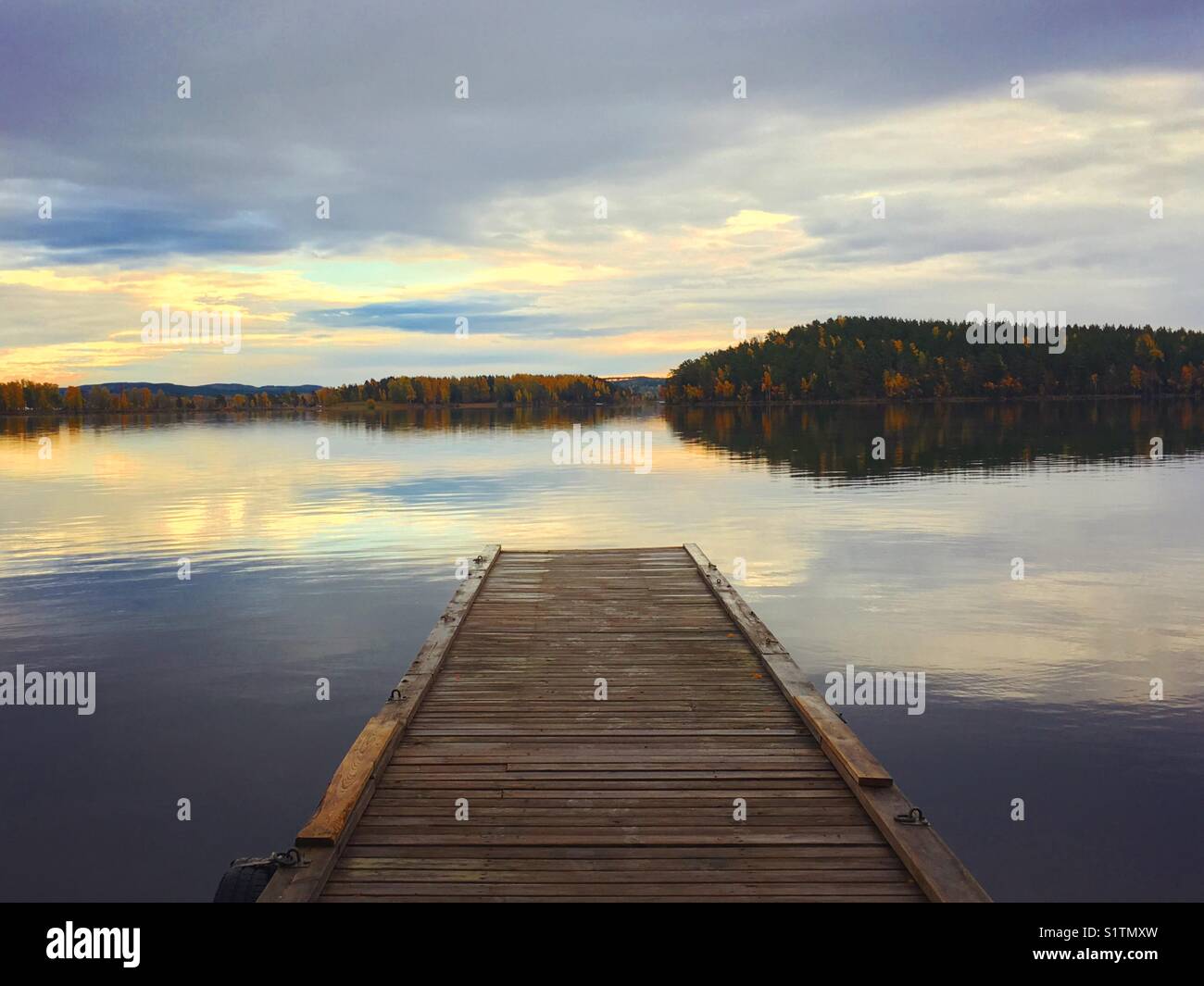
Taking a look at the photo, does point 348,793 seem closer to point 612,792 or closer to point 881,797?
point 612,792

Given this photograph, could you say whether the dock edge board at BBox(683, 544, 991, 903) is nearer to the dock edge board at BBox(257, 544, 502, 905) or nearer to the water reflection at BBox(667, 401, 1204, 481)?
the dock edge board at BBox(257, 544, 502, 905)

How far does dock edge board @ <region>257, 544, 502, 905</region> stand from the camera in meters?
7.61

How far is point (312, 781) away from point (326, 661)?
547 centimetres

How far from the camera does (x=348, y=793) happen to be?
29.1 ft

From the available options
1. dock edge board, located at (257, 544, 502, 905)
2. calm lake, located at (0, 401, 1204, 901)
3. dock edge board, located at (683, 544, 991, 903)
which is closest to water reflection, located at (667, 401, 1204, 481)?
calm lake, located at (0, 401, 1204, 901)

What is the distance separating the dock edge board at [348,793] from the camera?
25.0 feet

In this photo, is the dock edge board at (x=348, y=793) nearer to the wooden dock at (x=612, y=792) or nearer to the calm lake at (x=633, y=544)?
the wooden dock at (x=612, y=792)

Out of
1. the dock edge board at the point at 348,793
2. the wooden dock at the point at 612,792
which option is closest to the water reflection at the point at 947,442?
the wooden dock at the point at 612,792

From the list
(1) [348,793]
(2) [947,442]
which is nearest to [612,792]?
(1) [348,793]

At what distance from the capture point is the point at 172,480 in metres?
54.8

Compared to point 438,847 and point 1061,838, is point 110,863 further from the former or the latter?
point 1061,838

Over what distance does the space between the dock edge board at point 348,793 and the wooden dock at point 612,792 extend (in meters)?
0.02
